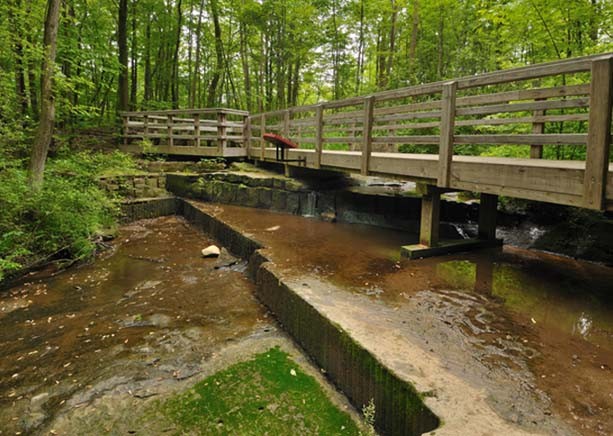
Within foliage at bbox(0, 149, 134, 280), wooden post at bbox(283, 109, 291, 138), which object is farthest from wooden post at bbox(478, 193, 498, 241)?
foliage at bbox(0, 149, 134, 280)

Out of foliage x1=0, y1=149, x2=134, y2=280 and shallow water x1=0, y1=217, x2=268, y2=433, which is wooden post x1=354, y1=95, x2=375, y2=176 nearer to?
shallow water x1=0, y1=217, x2=268, y2=433

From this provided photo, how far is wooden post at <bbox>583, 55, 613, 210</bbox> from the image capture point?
3.22 metres

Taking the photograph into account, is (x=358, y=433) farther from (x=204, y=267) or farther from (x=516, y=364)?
(x=204, y=267)

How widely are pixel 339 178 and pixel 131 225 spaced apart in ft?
19.2

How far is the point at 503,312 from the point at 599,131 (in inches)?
76.5

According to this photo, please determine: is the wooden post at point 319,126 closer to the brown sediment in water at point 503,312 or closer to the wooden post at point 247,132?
the brown sediment in water at point 503,312

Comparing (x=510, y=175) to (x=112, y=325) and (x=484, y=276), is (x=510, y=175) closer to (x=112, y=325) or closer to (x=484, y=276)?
(x=484, y=276)

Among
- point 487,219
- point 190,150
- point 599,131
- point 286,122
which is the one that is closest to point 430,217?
point 487,219

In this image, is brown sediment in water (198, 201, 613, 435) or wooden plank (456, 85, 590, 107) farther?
wooden plank (456, 85, 590, 107)

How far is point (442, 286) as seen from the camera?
4.61 m

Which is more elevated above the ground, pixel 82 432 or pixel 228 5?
pixel 228 5

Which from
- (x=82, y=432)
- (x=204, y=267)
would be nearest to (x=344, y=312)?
(x=82, y=432)

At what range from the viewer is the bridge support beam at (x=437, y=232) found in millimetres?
5695

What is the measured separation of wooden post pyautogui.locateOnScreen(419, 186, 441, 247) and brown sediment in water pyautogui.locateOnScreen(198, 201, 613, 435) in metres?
0.45
